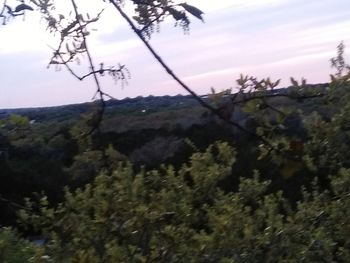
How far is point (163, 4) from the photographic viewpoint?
9.25 ft

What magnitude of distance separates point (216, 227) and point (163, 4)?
1.03m

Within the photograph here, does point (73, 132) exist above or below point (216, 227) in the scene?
above

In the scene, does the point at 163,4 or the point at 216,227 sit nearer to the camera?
the point at 163,4

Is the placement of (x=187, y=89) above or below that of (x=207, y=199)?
above

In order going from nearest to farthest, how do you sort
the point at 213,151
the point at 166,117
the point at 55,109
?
1. the point at 213,151
2. the point at 55,109
3. the point at 166,117

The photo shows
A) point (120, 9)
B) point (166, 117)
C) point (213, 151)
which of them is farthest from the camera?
point (166, 117)

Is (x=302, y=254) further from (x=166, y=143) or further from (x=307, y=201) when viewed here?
(x=166, y=143)

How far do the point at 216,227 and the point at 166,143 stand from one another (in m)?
8.87

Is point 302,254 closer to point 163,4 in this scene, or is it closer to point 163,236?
point 163,236

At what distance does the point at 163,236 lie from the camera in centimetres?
321

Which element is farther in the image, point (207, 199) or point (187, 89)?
point (207, 199)

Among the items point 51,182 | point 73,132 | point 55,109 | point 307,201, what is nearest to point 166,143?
point 51,182

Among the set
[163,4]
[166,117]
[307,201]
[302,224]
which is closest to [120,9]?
[163,4]

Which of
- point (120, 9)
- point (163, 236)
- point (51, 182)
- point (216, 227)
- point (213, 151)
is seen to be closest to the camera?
point (120, 9)
